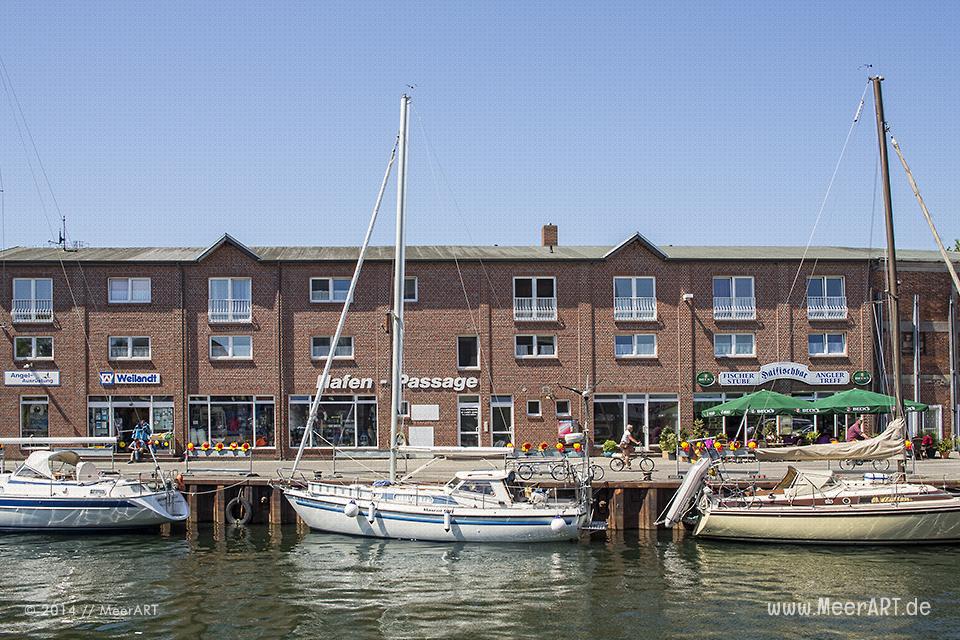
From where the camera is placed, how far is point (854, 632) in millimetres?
20156

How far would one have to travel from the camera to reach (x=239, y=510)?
32.8 meters

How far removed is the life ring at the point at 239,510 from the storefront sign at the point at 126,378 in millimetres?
13050

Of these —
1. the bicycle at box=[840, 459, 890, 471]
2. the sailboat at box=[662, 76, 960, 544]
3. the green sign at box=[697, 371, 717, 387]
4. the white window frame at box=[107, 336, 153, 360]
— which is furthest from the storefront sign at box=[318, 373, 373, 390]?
the bicycle at box=[840, 459, 890, 471]

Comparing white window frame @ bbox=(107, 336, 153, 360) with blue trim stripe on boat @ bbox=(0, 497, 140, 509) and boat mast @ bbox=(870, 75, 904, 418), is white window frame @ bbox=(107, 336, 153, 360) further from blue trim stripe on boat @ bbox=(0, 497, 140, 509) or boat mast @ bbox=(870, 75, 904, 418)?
boat mast @ bbox=(870, 75, 904, 418)

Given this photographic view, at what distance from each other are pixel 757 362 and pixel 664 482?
50.2ft

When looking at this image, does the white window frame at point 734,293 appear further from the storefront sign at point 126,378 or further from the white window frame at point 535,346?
the storefront sign at point 126,378

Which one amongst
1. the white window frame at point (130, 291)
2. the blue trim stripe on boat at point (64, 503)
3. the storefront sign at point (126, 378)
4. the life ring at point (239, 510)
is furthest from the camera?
the white window frame at point (130, 291)

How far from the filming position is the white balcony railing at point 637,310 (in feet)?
149

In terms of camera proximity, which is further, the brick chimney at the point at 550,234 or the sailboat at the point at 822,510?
the brick chimney at the point at 550,234

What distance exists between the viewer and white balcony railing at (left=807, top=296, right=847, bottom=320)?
45656 millimetres

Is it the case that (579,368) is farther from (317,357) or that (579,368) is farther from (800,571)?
(800,571)

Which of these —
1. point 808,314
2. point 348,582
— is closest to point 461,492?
point 348,582

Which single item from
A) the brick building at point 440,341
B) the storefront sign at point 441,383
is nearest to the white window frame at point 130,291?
the brick building at point 440,341

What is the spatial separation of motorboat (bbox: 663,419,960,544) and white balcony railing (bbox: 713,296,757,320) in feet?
51.2
